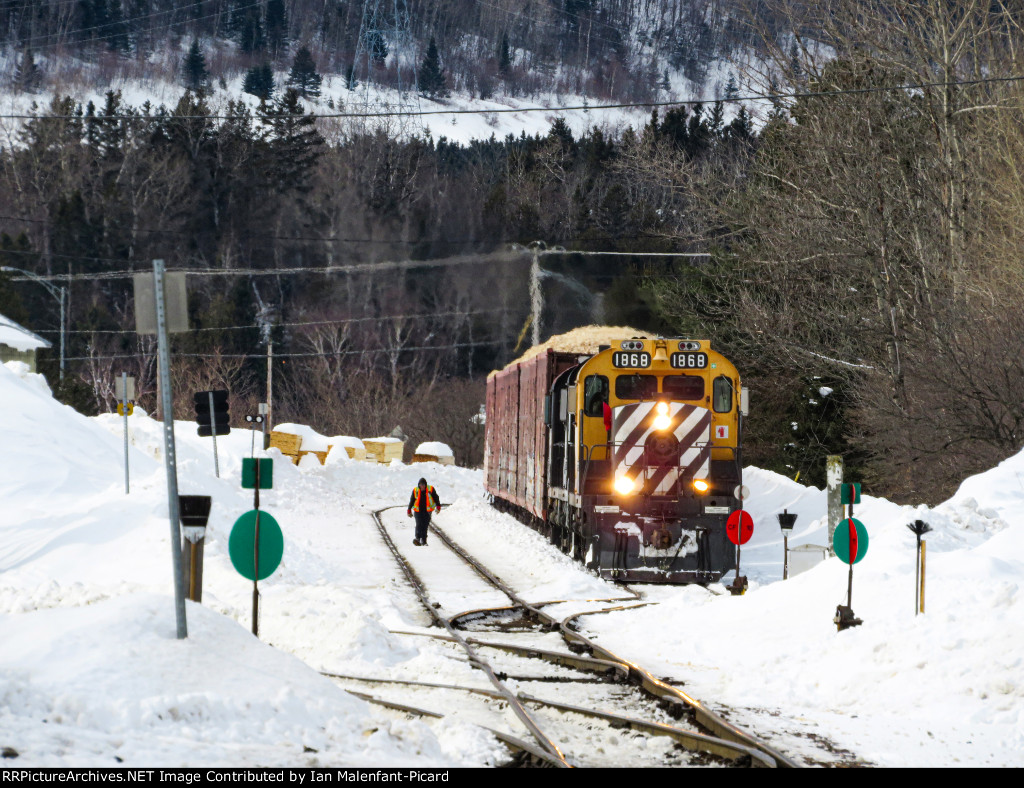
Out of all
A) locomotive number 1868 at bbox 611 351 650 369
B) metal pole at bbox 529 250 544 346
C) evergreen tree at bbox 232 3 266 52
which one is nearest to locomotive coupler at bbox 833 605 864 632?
locomotive number 1868 at bbox 611 351 650 369

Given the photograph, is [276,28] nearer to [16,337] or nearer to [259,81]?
[259,81]

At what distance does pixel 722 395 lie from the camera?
18.6 metres

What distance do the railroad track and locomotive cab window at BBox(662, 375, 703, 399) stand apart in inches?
216

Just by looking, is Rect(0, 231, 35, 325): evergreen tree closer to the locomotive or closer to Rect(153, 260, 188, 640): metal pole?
the locomotive

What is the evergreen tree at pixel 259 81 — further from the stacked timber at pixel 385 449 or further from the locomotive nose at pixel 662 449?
the locomotive nose at pixel 662 449

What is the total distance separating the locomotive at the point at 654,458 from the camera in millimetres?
17859

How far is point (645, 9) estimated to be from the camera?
3821 inches

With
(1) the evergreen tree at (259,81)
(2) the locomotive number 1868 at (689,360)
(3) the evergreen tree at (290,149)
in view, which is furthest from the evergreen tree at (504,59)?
(2) the locomotive number 1868 at (689,360)

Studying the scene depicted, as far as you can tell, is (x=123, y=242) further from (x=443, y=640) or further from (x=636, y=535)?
(x=443, y=640)

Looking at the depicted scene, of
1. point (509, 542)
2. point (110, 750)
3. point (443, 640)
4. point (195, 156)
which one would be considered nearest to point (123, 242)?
point (195, 156)

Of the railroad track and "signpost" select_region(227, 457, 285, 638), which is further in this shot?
"signpost" select_region(227, 457, 285, 638)

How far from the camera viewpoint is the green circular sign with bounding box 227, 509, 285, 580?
10203 millimetres

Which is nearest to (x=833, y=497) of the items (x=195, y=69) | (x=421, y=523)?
(x=421, y=523)

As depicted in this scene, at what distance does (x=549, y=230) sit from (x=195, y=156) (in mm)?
22963
